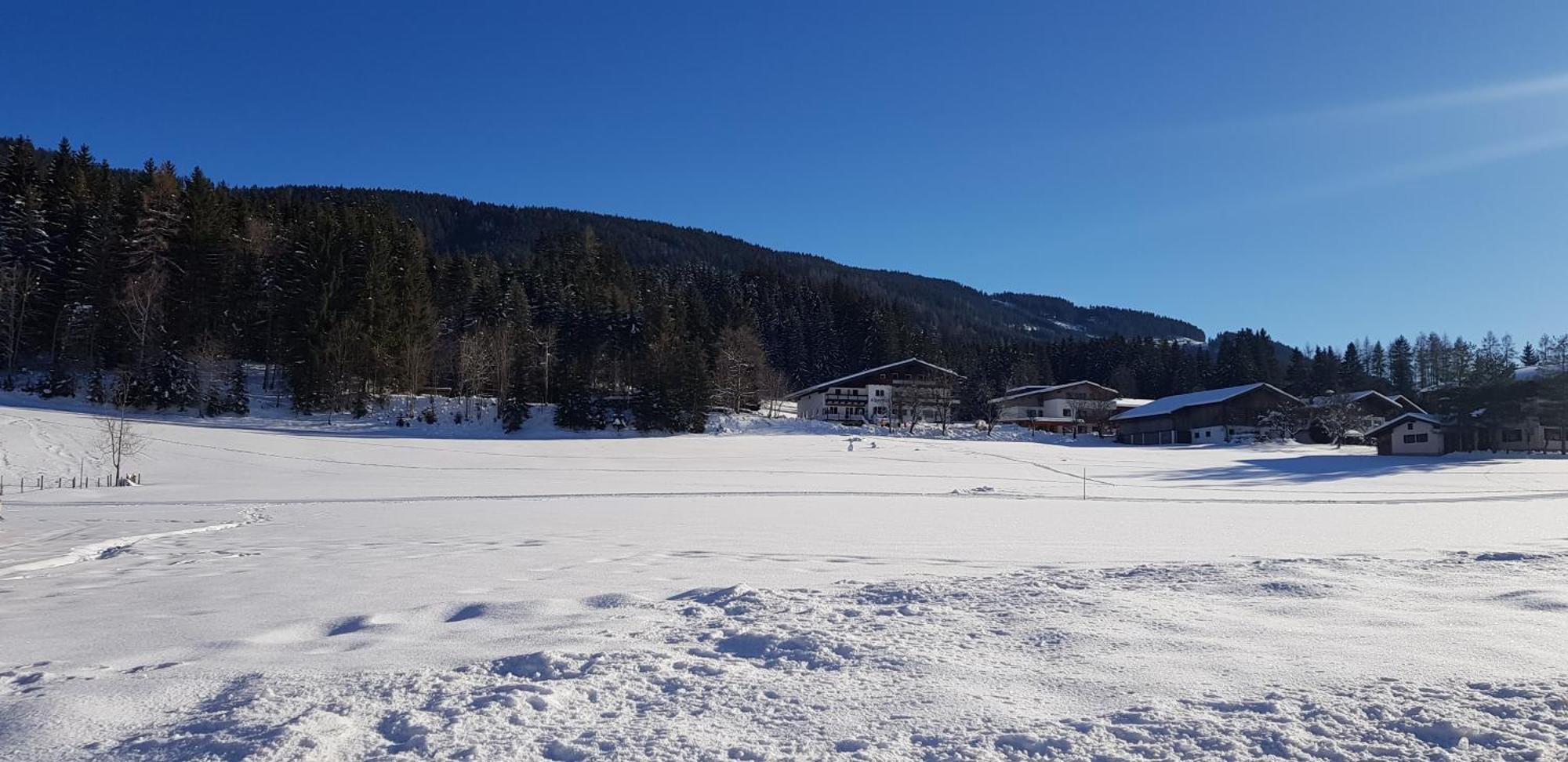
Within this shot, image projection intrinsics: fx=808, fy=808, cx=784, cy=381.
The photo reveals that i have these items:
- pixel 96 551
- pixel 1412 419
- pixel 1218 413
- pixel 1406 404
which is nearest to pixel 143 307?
pixel 96 551

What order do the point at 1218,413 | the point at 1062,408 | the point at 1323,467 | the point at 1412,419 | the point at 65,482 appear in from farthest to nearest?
the point at 1062,408, the point at 1218,413, the point at 1412,419, the point at 1323,467, the point at 65,482

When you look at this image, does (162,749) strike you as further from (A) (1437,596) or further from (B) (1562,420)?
(B) (1562,420)

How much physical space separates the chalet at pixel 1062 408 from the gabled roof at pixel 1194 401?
914 centimetres

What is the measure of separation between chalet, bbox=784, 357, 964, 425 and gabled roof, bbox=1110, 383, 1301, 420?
19572mm

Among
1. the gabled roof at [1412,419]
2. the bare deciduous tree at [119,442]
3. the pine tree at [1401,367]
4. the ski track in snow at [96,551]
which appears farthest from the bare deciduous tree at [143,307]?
the pine tree at [1401,367]

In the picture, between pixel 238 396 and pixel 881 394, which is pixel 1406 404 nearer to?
pixel 881 394

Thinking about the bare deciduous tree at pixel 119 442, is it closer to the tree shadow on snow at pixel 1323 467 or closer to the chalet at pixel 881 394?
the tree shadow on snow at pixel 1323 467

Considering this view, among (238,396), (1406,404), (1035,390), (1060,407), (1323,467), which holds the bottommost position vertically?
(1323,467)

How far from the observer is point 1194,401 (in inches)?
3110

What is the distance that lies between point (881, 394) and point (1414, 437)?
4969 cm

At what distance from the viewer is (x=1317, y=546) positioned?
12.4 m

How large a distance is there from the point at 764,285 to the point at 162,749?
129542mm

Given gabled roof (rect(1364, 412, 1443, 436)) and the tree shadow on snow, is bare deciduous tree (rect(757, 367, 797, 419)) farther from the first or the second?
gabled roof (rect(1364, 412, 1443, 436))

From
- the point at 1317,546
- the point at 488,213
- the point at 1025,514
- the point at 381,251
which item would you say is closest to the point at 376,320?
the point at 381,251
